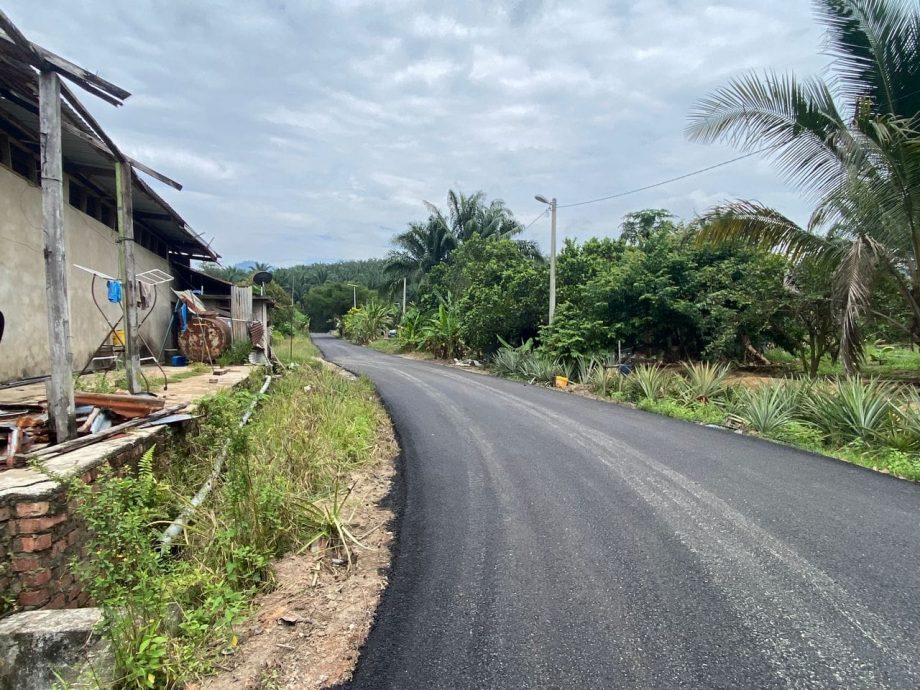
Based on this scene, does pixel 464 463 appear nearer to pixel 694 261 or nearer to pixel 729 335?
pixel 729 335

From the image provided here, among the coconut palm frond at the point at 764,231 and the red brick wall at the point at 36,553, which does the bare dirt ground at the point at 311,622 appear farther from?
the coconut palm frond at the point at 764,231

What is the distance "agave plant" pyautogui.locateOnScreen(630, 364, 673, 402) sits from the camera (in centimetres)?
1107

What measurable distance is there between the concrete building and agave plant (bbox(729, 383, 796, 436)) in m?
8.77

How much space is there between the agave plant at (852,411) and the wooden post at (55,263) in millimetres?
9113

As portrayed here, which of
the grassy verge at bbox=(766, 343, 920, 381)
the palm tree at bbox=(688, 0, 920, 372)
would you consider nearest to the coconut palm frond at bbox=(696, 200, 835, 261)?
the palm tree at bbox=(688, 0, 920, 372)

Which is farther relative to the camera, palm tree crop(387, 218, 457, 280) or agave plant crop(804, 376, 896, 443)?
palm tree crop(387, 218, 457, 280)

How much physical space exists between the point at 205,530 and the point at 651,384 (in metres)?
9.58

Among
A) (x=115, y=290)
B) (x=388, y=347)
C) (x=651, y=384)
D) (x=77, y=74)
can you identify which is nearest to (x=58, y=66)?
(x=77, y=74)

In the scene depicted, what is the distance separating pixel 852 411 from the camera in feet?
23.7

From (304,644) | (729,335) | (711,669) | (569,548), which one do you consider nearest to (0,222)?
(304,644)

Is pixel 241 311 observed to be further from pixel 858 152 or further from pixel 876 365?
pixel 876 365

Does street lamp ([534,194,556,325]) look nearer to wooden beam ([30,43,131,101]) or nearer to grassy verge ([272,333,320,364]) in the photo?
grassy verge ([272,333,320,364])

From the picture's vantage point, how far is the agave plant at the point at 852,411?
23.0 ft

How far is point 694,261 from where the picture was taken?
13859mm
